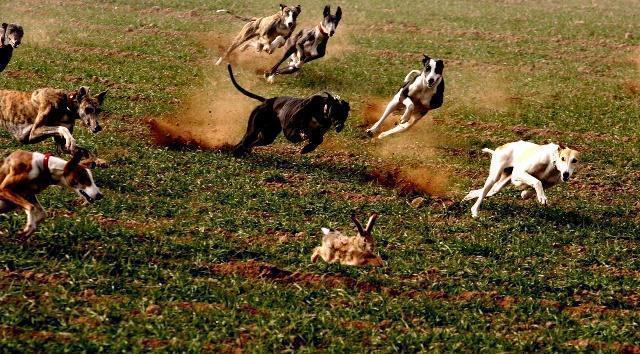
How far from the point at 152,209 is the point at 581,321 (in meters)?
6.21

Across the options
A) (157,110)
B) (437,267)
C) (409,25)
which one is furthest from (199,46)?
(437,267)

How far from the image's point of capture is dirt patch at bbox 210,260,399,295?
9406 mm

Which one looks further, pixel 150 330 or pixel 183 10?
pixel 183 10

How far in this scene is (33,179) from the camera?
9.44m

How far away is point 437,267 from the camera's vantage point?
34.2 feet

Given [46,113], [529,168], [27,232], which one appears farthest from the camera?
[46,113]

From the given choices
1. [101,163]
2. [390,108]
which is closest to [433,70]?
[390,108]

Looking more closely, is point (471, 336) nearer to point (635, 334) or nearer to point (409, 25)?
point (635, 334)

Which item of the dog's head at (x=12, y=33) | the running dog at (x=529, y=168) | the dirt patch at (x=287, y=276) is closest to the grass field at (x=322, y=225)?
the dirt patch at (x=287, y=276)

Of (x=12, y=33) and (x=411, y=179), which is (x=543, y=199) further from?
(x=12, y=33)

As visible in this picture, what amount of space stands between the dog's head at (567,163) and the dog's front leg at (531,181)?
381 mm

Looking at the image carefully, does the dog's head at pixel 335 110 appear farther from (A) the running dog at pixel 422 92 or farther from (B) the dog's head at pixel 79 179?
(B) the dog's head at pixel 79 179

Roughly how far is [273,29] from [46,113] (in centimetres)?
1173

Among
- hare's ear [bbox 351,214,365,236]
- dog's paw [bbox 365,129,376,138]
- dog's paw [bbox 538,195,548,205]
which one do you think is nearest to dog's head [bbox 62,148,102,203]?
hare's ear [bbox 351,214,365,236]
